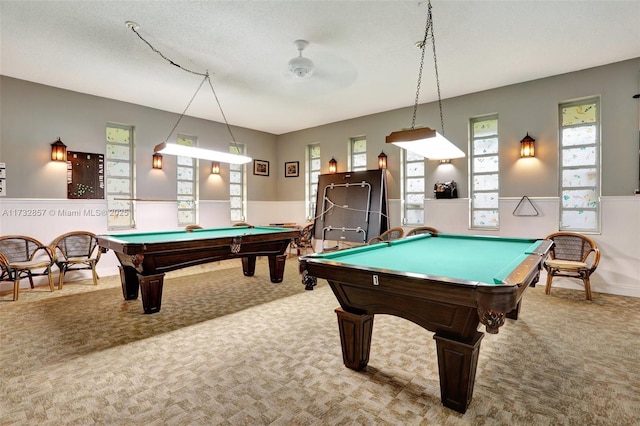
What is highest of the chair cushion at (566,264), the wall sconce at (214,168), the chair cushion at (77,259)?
the wall sconce at (214,168)

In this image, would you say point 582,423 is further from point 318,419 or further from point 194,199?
point 194,199

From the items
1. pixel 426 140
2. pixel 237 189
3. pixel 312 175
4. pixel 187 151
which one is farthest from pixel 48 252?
pixel 426 140

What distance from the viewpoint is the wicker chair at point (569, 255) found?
13.5ft

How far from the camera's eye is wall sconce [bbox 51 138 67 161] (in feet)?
16.5

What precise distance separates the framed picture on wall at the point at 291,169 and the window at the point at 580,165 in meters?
5.20

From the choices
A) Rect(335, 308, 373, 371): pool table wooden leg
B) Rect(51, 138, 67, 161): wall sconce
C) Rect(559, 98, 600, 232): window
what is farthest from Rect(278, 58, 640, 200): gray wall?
Rect(51, 138, 67, 161): wall sconce

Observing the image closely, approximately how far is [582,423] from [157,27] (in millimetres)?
4634

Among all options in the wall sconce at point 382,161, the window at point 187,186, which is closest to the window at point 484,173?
the wall sconce at point 382,161

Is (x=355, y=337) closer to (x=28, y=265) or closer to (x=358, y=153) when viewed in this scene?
(x=28, y=265)

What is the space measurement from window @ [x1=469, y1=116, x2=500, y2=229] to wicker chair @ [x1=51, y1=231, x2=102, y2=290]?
19.3 ft

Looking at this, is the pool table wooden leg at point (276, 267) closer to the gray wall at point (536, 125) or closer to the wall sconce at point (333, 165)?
the gray wall at point (536, 125)

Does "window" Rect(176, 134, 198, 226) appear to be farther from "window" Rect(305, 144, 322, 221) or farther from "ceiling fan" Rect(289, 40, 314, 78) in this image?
"ceiling fan" Rect(289, 40, 314, 78)

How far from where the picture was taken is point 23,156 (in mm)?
4832

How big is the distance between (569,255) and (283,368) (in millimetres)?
4205
